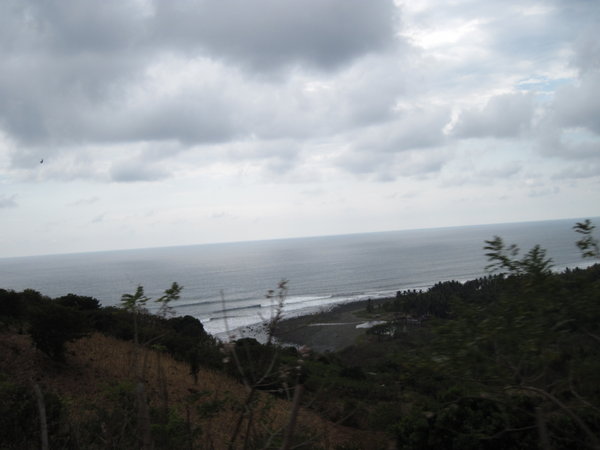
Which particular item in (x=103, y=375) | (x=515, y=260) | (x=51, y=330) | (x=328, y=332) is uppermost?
(x=515, y=260)

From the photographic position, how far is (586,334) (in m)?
3.37

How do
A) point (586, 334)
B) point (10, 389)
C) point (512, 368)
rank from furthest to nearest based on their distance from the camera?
point (10, 389) < point (586, 334) < point (512, 368)

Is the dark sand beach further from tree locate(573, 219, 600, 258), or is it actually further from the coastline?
tree locate(573, 219, 600, 258)

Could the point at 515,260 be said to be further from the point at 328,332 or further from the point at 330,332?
the point at 328,332

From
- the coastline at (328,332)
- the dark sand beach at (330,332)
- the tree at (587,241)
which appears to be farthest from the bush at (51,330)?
the dark sand beach at (330,332)

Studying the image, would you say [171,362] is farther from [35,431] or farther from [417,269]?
[417,269]

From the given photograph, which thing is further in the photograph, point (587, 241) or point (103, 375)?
point (103, 375)

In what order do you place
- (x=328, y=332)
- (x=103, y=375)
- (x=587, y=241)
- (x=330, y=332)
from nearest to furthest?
1. (x=587, y=241)
2. (x=103, y=375)
3. (x=330, y=332)
4. (x=328, y=332)

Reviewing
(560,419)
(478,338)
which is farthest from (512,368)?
(560,419)

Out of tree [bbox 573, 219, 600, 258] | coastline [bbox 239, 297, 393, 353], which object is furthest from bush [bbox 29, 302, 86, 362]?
coastline [bbox 239, 297, 393, 353]

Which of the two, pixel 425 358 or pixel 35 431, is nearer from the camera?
pixel 425 358

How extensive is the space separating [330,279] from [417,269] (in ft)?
67.5

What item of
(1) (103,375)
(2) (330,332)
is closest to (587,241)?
(1) (103,375)

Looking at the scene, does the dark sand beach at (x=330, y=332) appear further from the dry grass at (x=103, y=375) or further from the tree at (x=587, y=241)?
the tree at (x=587, y=241)
